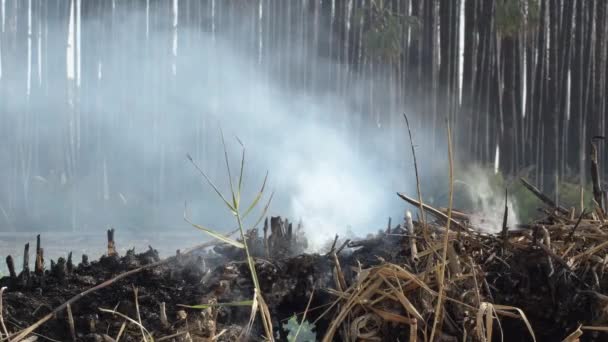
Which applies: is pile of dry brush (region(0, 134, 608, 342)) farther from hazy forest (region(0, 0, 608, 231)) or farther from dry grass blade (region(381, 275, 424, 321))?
hazy forest (region(0, 0, 608, 231))

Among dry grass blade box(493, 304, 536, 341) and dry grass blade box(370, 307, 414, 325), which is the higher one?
dry grass blade box(493, 304, 536, 341)

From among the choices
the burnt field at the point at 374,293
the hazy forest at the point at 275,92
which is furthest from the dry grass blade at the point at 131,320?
the hazy forest at the point at 275,92

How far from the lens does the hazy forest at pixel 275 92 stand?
43.9 feet

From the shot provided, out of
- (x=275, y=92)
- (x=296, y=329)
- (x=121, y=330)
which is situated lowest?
(x=275, y=92)

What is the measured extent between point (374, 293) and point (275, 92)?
1633 centimetres

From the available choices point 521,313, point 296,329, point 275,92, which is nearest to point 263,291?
point 296,329

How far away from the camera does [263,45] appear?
1686 cm

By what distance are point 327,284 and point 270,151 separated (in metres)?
15.8

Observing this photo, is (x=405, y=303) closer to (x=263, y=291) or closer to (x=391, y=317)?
(x=391, y=317)

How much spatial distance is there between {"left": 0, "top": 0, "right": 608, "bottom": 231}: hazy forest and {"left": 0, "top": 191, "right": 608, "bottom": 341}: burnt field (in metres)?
10.9

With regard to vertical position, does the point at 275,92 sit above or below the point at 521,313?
below

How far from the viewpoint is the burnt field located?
1.21 m

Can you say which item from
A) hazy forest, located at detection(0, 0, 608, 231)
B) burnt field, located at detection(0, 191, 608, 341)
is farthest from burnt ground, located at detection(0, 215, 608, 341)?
hazy forest, located at detection(0, 0, 608, 231)

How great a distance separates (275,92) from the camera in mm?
17422
